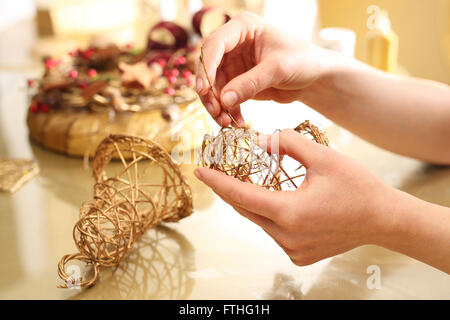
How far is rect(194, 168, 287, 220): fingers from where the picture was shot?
485mm

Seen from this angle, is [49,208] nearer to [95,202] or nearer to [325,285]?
[95,202]

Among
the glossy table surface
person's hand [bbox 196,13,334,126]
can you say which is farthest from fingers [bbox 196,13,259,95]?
the glossy table surface

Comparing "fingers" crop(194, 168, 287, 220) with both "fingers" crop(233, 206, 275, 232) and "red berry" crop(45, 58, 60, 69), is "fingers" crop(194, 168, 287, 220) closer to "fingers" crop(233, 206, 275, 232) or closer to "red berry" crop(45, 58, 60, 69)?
"fingers" crop(233, 206, 275, 232)

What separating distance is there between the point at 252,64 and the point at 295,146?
Result: 281 mm

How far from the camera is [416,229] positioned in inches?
19.8

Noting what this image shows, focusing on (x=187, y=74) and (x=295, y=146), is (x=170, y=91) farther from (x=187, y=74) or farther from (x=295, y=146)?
(x=295, y=146)

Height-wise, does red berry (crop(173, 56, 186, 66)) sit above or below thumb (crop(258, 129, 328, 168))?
below

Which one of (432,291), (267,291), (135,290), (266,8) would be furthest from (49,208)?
(266,8)

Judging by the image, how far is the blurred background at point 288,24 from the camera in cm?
160

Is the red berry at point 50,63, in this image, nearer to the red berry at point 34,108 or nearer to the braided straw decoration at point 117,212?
the red berry at point 34,108

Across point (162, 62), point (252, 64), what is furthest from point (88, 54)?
point (252, 64)

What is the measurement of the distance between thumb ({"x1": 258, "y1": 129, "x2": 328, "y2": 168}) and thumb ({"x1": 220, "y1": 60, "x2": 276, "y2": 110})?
0.29 ft

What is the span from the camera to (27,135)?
1.03 m

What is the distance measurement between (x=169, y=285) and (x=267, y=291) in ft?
0.38
